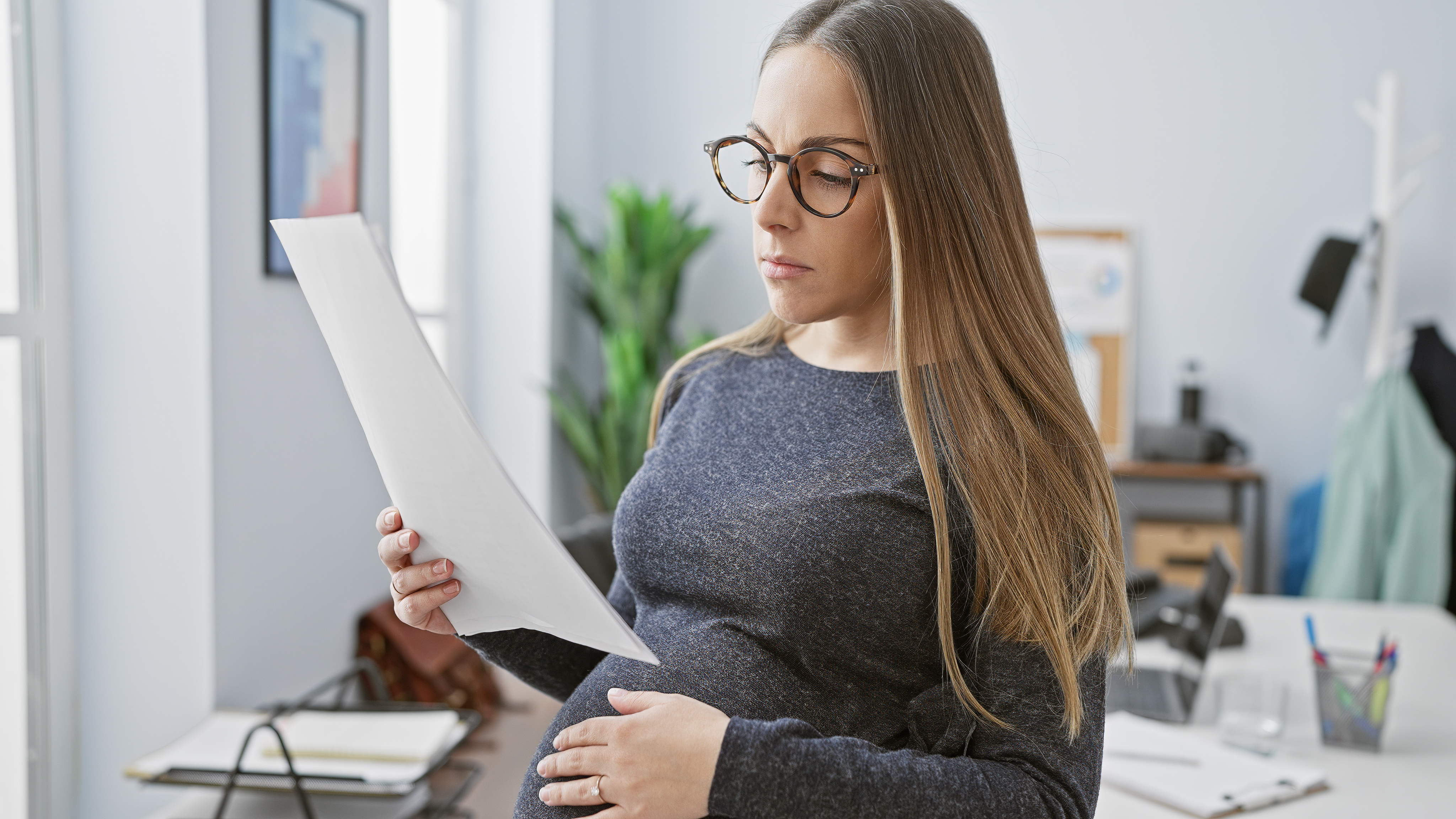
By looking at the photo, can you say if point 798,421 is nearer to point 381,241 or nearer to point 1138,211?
point 381,241

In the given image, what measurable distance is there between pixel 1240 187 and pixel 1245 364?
690mm

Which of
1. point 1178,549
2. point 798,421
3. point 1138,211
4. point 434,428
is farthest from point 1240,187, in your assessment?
point 434,428

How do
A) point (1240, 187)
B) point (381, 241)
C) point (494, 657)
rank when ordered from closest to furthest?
1. point (381, 241)
2. point (494, 657)
3. point (1240, 187)

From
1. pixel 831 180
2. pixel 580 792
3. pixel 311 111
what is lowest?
pixel 580 792

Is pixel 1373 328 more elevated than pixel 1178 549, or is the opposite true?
pixel 1373 328

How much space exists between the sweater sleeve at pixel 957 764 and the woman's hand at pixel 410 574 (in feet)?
0.90

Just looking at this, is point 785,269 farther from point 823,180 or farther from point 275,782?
point 275,782

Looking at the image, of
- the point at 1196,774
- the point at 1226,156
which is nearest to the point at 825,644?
the point at 1196,774

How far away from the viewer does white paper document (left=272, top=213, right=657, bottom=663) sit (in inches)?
28.5

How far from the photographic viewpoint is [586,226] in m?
4.40

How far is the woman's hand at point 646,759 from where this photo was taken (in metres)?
0.82

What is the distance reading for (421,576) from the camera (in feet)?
3.01

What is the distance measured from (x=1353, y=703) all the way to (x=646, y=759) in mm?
1326

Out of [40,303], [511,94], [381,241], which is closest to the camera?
[381,241]
